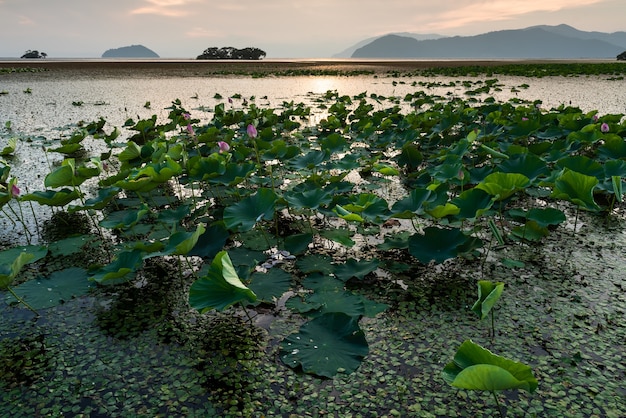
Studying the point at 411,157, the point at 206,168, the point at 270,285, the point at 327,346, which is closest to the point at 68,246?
the point at 206,168

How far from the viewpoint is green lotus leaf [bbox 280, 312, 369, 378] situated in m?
1.52

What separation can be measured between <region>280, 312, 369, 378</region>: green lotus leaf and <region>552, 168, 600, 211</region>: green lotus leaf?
146 cm

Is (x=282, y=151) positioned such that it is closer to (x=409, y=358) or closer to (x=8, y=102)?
(x=409, y=358)

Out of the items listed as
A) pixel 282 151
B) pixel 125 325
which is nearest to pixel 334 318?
pixel 125 325

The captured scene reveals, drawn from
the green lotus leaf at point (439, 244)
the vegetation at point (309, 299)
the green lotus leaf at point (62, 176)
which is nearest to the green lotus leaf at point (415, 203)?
the vegetation at point (309, 299)

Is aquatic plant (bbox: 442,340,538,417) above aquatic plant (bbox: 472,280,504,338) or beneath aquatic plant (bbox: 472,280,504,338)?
beneath

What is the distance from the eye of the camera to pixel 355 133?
6254 millimetres

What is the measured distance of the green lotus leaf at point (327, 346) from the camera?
4.98ft

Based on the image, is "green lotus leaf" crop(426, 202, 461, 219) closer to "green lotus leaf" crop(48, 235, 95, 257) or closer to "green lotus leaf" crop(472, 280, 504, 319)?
"green lotus leaf" crop(472, 280, 504, 319)

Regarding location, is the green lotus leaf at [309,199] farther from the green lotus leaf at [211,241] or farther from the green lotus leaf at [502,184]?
the green lotus leaf at [502,184]

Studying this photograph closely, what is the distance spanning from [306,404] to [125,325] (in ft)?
3.24

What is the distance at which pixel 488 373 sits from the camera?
1.04 metres

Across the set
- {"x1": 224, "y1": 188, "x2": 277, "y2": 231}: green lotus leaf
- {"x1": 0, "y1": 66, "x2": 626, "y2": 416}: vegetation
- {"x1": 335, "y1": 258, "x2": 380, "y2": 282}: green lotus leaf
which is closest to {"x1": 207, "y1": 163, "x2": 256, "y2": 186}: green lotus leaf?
{"x1": 0, "y1": 66, "x2": 626, "y2": 416}: vegetation

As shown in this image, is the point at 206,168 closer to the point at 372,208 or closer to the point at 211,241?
the point at 211,241
